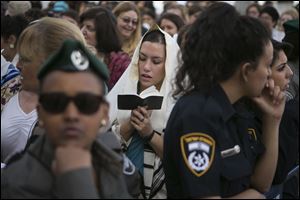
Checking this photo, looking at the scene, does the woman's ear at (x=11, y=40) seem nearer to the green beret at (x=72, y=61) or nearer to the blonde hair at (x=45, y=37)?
the blonde hair at (x=45, y=37)

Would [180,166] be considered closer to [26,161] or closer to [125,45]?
[26,161]

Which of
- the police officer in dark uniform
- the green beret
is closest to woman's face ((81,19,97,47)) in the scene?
the police officer in dark uniform

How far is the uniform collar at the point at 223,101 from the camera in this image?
2.36m

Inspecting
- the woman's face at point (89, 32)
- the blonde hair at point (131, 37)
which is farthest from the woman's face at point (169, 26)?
the woman's face at point (89, 32)

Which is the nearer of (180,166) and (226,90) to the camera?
(180,166)

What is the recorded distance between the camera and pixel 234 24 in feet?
7.98

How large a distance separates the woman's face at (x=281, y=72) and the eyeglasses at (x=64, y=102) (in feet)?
4.78

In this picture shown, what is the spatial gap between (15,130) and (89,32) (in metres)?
2.94

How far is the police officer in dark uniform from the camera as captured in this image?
223 centimetres

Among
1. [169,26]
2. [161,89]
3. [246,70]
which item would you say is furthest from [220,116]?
[169,26]

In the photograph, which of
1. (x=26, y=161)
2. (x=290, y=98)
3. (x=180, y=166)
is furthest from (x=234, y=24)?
(x=290, y=98)

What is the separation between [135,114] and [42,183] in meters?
1.40

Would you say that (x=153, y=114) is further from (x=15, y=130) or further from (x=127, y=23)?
(x=127, y=23)

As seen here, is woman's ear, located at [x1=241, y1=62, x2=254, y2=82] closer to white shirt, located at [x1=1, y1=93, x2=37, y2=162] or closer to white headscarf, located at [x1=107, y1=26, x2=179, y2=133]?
white headscarf, located at [x1=107, y1=26, x2=179, y2=133]
